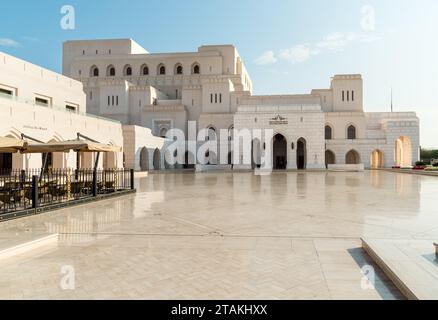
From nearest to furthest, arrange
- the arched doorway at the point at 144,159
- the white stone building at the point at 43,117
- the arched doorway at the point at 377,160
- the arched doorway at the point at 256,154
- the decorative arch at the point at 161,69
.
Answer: the white stone building at the point at 43,117 → the arched doorway at the point at 144,159 → the arched doorway at the point at 256,154 → the arched doorway at the point at 377,160 → the decorative arch at the point at 161,69

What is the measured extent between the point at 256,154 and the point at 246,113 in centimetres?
517

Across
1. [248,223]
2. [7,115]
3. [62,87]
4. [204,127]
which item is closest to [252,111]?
[204,127]

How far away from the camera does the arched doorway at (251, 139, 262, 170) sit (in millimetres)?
39719

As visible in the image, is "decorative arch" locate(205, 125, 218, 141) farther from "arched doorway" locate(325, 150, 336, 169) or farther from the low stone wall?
the low stone wall

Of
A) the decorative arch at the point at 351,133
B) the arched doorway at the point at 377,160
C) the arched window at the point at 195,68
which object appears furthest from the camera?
the arched window at the point at 195,68

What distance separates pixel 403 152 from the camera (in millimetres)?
45562

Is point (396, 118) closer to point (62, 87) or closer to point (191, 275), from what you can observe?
point (62, 87)

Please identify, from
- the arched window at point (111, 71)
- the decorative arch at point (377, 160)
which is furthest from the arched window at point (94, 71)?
the decorative arch at point (377, 160)

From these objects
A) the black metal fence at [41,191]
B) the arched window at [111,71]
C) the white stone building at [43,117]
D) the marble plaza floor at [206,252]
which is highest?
the arched window at [111,71]

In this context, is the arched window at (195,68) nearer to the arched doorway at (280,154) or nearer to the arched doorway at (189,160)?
the arched doorway at (189,160)

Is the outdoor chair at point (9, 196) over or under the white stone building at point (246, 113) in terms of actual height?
under

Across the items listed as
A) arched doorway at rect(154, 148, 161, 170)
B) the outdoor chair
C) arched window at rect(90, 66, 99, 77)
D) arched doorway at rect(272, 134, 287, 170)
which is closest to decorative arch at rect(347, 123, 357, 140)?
arched doorway at rect(272, 134, 287, 170)

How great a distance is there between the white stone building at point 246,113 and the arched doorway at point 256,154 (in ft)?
0.44

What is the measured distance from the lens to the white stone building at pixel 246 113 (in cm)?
3931
